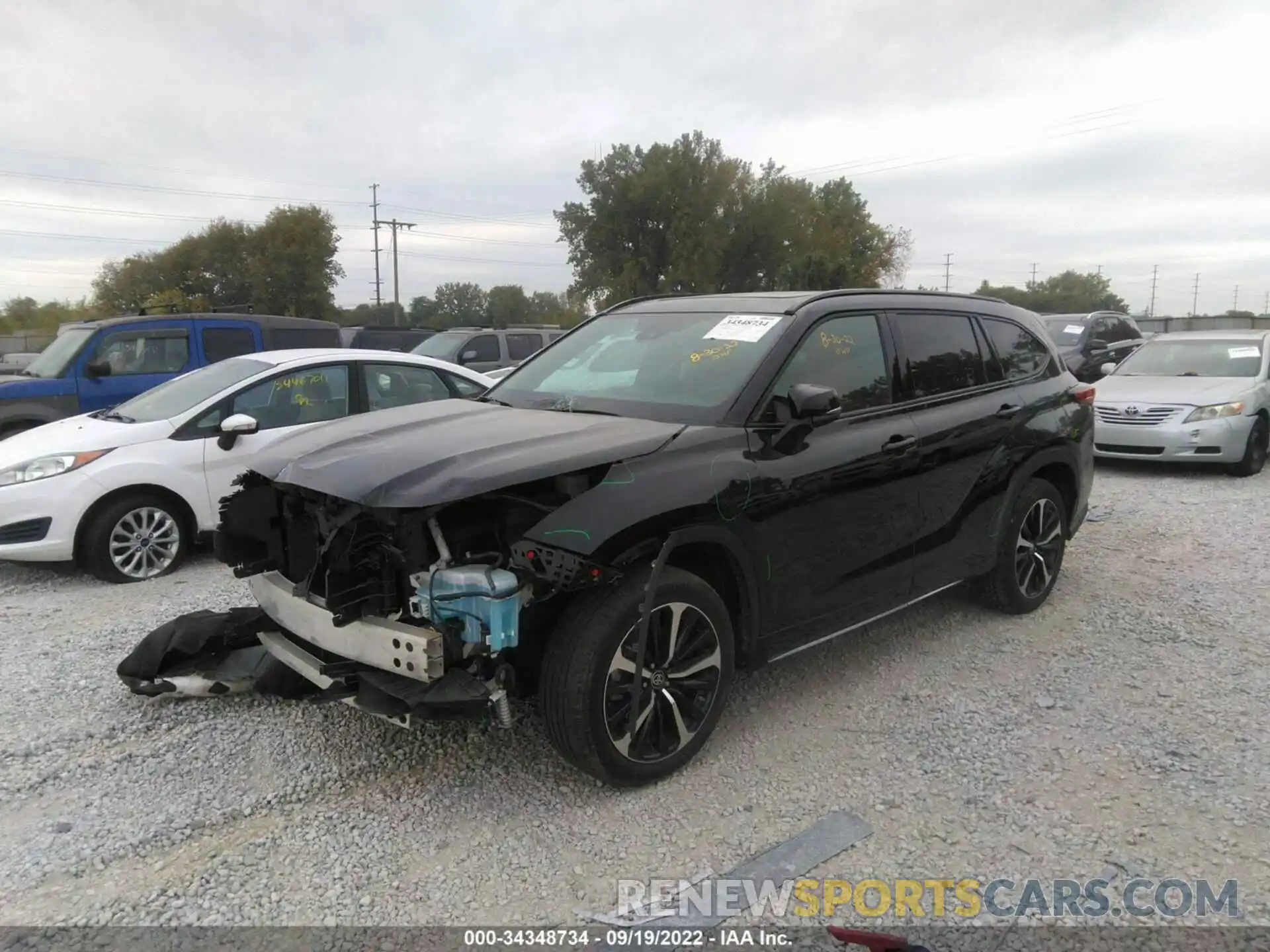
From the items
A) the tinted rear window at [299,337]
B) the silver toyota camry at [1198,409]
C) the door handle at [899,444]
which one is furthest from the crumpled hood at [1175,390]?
the tinted rear window at [299,337]

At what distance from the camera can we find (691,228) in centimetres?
4388

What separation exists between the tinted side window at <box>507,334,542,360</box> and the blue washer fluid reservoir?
12.3 m

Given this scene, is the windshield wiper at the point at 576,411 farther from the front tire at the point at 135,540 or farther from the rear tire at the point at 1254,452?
the rear tire at the point at 1254,452

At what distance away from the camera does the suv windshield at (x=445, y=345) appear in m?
14.6

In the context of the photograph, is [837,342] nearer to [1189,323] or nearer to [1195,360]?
[1195,360]

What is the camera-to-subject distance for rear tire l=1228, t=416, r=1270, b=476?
30.6 feet

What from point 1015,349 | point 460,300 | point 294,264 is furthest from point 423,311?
point 1015,349

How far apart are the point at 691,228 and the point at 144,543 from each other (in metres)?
40.7

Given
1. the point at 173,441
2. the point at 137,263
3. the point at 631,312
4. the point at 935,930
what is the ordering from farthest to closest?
the point at 137,263 < the point at 173,441 < the point at 631,312 < the point at 935,930

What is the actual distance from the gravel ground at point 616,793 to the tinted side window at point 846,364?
1424 millimetres

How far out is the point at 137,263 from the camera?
1937 inches

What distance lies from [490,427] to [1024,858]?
2.50m

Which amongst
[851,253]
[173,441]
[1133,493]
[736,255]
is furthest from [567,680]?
[851,253]

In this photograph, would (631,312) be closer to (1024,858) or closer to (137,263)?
(1024,858)
